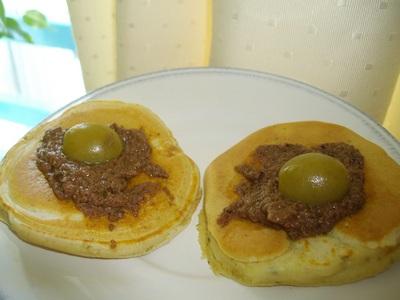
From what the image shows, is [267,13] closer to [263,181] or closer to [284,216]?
[263,181]

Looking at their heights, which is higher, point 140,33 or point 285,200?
point 140,33

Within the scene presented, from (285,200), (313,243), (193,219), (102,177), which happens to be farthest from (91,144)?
(313,243)

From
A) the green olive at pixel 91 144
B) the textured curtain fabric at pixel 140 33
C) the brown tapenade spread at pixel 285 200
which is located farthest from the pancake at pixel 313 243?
the textured curtain fabric at pixel 140 33

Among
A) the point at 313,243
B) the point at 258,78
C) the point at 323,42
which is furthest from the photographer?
the point at 258,78

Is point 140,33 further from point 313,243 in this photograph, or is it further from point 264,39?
point 313,243

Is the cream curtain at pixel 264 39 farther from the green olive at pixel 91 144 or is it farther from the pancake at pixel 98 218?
the green olive at pixel 91 144

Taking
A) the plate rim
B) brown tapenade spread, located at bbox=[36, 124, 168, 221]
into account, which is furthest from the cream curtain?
brown tapenade spread, located at bbox=[36, 124, 168, 221]
